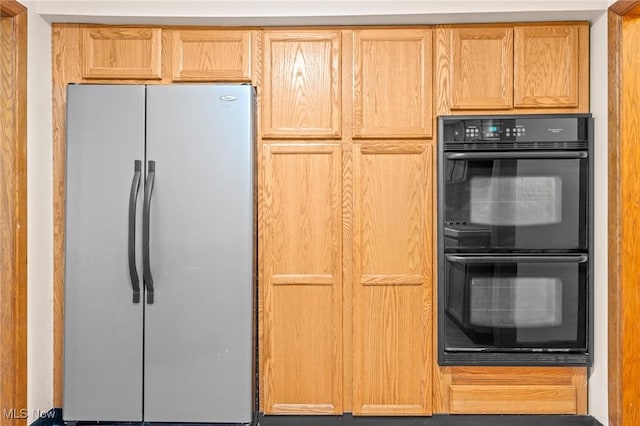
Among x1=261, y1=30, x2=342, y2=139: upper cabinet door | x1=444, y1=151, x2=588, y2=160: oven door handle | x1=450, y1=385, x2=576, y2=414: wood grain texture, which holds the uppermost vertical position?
x1=261, y1=30, x2=342, y2=139: upper cabinet door

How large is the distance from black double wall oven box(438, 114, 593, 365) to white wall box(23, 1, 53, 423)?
183 cm

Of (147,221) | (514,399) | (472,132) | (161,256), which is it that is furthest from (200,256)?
(514,399)

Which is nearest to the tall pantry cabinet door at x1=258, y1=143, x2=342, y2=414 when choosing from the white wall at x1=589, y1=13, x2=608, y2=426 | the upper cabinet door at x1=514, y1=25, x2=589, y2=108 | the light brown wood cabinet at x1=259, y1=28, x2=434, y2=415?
the light brown wood cabinet at x1=259, y1=28, x2=434, y2=415

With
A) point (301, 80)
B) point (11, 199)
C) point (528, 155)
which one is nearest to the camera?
point (11, 199)

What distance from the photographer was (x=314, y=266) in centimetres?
258

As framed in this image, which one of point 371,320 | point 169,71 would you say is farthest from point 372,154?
point 169,71

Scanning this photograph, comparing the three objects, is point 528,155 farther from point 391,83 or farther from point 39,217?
point 39,217

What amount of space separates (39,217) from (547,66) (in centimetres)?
243

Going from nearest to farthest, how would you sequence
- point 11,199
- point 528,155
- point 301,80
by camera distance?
point 11,199, point 528,155, point 301,80

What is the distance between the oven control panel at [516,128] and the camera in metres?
2.50

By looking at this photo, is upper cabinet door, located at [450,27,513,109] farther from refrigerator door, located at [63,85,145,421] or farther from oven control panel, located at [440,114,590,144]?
refrigerator door, located at [63,85,145,421]

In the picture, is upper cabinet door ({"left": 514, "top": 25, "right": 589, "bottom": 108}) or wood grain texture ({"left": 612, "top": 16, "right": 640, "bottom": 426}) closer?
wood grain texture ({"left": 612, "top": 16, "right": 640, "bottom": 426})

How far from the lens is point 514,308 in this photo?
252 centimetres

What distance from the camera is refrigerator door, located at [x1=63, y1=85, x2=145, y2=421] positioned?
8.00 feet
